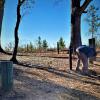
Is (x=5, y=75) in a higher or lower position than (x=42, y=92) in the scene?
higher

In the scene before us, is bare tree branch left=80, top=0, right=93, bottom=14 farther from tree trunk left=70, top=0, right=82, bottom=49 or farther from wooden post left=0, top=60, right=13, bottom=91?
wooden post left=0, top=60, right=13, bottom=91

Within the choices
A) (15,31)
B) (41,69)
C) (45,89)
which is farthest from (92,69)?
(45,89)

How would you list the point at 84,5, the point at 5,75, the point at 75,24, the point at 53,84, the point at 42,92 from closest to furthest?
the point at 5,75 → the point at 42,92 → the point at 53,84 → the point at 84,5 → the point at 75,24

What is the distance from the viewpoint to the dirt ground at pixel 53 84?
9336mm

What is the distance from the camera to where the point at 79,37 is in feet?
67.3

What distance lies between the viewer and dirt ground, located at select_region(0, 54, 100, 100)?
9.34m

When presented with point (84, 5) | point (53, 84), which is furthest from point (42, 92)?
point (84, 5)

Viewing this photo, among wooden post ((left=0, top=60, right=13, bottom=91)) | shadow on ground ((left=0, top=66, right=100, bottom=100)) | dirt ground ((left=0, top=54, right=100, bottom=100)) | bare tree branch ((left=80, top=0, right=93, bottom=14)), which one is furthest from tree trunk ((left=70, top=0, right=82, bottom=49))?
wooden post ((left=0, top=60, right=13, bottom=91))

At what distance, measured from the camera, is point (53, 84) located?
1112 cm

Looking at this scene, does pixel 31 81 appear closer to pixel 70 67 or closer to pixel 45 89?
pixel 45 89

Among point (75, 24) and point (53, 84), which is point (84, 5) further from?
point (53, 84)

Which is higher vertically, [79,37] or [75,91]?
[79,37]

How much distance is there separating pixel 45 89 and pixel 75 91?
96cm

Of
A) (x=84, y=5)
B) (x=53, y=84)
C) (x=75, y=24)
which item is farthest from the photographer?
(x=75, y=24)
